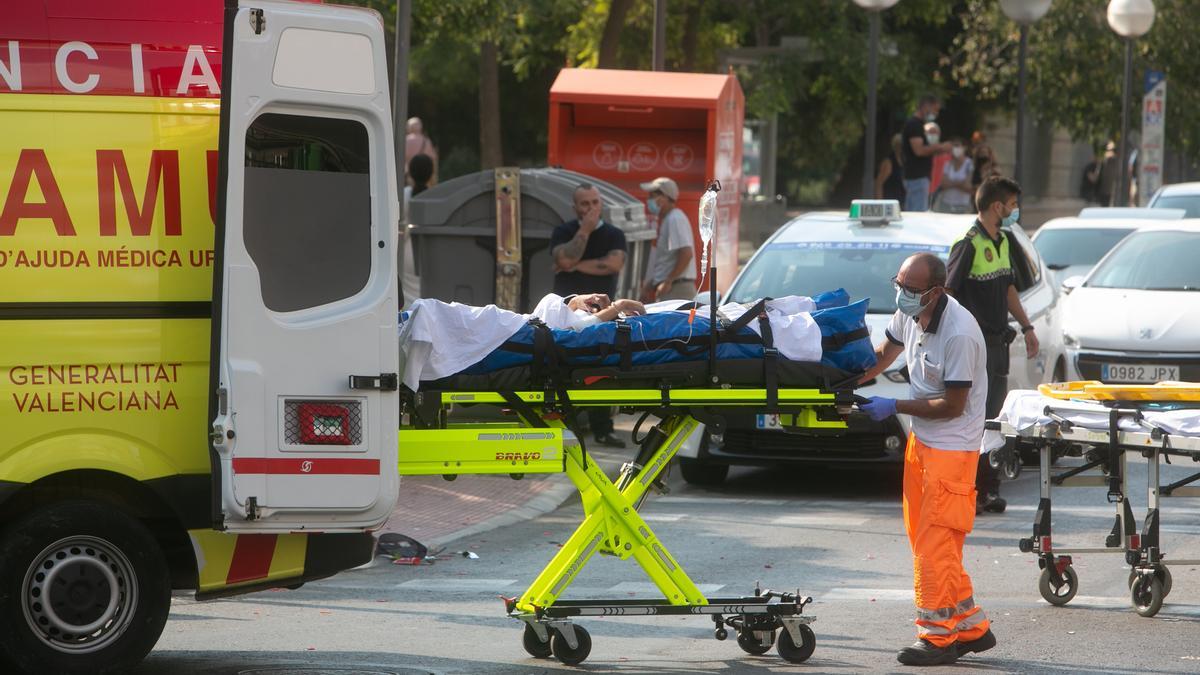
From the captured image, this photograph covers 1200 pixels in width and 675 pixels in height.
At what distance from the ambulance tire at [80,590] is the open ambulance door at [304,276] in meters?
0.40

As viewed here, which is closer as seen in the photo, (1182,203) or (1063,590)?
(1063,590)

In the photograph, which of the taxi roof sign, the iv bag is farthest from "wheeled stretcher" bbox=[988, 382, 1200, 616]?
the taxi roof sign

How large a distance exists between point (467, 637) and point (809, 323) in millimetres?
2016

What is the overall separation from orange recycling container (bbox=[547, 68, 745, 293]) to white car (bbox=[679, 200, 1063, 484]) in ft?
15.9

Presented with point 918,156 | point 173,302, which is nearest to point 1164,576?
point 173,302

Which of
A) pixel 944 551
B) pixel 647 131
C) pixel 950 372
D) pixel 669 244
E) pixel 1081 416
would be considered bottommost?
pixel 944 551

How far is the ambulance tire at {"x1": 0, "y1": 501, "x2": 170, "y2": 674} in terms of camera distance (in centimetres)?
638

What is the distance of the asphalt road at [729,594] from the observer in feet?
24.1

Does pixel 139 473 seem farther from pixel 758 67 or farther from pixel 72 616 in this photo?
pixel 758 67

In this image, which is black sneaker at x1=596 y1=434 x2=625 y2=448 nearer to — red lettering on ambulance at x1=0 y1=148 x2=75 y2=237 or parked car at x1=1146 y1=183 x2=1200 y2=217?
red lettering on ambulance at x1=0 y1=148 x2=75 y2=237

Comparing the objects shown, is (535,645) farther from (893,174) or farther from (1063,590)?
(893,174)

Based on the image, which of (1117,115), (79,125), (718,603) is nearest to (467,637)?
(718,603)

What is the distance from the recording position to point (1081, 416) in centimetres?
805

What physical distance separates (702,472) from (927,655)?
528cm
